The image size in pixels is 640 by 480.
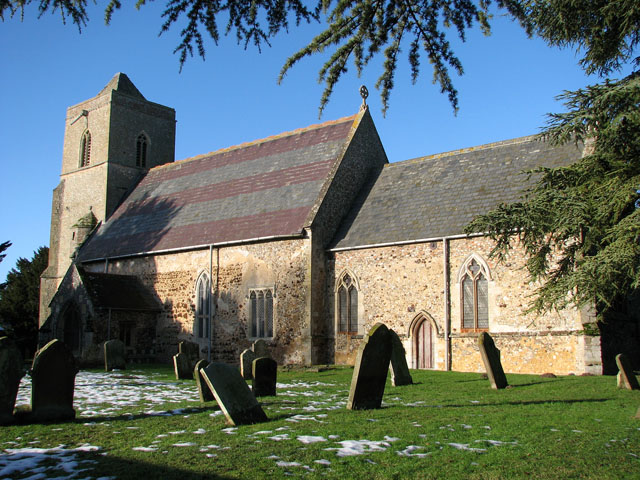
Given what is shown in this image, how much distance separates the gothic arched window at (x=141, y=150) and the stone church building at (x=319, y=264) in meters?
3.81

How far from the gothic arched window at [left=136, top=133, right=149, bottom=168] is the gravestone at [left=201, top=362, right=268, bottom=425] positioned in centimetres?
2679

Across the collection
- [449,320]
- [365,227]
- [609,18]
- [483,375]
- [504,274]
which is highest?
[609,18]

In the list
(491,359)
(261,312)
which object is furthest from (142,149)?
(491,359)

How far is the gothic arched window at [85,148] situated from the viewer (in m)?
33.0

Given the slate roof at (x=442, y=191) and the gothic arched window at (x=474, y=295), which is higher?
the slate roof at (x=442, y=191)

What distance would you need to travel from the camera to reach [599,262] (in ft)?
32.1

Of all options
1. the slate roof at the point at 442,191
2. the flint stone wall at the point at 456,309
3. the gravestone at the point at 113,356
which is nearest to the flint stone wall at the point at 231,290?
the flint stone wall at the point at 456,309

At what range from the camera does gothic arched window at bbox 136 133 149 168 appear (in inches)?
1302

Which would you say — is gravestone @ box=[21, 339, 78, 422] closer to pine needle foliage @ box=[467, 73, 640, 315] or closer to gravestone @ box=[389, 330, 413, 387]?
gravestone @ box=[389, 330, 413, 387]

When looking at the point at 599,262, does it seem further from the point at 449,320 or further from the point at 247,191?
the point at 247,191

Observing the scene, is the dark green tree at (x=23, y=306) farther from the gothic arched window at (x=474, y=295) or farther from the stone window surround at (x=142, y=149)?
the gothic arched window at (x=474, y=295)

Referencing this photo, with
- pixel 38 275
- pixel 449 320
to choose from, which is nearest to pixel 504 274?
pixel 449 320

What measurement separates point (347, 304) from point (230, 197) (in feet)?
25.3

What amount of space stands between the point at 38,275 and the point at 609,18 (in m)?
32.8
